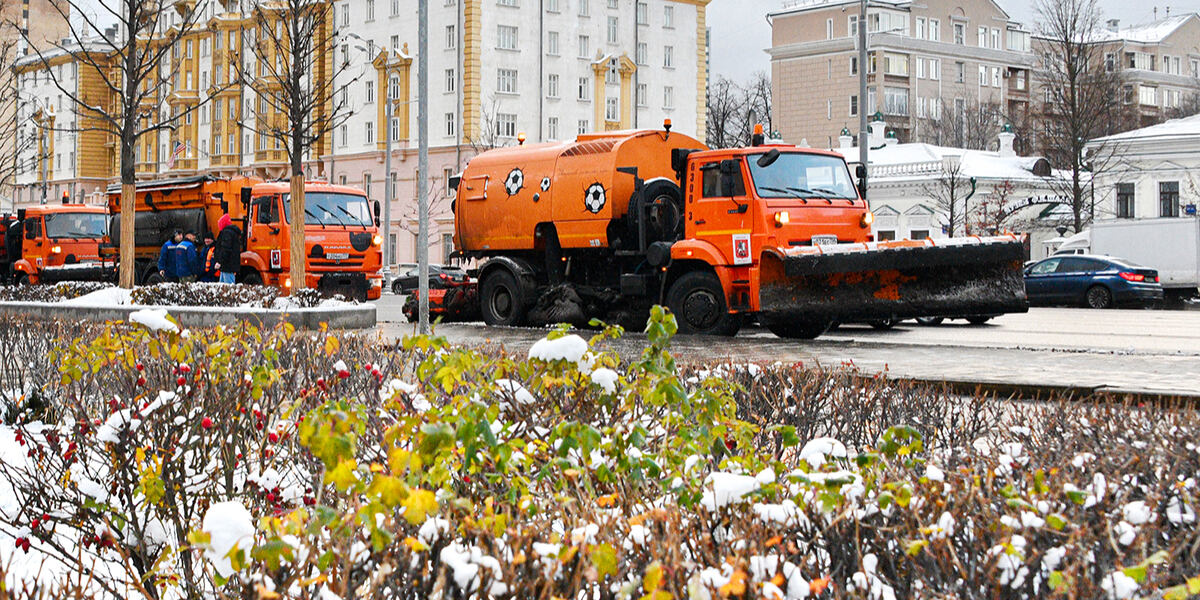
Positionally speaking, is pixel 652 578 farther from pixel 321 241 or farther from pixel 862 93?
pixel 862 93

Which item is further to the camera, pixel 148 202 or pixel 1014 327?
pixel 148 202

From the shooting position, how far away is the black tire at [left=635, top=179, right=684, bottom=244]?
1895 centimetres

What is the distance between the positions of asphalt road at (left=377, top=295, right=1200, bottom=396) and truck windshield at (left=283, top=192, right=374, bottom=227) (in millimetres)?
7319

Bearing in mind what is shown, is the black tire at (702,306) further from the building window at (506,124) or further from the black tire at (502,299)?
the building window at (506,124)

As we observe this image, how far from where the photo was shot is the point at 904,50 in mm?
102312

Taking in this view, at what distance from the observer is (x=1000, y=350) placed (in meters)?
14.3

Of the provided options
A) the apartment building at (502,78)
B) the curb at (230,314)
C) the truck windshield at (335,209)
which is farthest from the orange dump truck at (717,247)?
the apartment building at (502,78)

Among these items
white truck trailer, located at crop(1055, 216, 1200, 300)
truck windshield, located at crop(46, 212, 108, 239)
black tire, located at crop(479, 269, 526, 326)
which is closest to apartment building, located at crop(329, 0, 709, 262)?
truck windshield, located at crop(46, 212, 108, 239)

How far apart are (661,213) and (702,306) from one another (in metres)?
1.81

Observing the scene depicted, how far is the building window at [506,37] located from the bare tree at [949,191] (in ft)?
78.6

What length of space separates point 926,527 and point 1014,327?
19006 millimetres

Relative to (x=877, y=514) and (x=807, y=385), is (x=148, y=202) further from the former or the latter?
(x=877, y=514)

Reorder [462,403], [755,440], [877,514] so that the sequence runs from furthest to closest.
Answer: [755,440] → [462,403] → [877,514]

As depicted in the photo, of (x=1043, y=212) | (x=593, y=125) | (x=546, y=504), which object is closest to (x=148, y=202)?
(x=546, y=504)
